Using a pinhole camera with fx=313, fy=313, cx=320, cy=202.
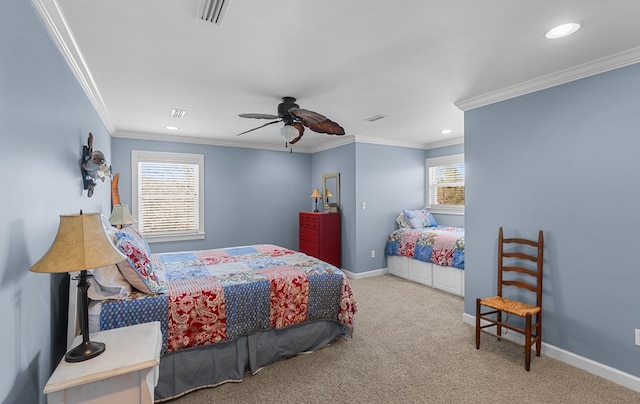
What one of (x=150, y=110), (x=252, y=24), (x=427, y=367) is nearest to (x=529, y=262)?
(x=427, y=367)

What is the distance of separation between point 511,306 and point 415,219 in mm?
2877

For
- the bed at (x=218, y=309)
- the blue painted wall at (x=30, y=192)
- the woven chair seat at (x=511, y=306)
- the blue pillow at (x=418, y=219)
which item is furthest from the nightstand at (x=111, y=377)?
the blue pillow at (x=418, y=219)

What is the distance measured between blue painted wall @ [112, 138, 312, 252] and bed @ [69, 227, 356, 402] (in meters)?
2.36

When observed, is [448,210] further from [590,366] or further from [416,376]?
[416,376]

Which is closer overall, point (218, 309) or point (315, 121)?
point (218, 309)

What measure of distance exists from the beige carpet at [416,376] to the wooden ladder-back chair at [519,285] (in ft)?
0.66

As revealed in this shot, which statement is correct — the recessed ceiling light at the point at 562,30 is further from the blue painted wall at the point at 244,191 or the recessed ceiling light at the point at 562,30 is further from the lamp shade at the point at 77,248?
the blue painted wall at the point at 244,191

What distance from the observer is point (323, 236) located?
216 inches

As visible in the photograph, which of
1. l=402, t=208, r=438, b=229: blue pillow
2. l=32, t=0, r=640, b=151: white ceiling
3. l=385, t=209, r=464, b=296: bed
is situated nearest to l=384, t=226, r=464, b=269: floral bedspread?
l=385, t=209, r=464, b=296: bed

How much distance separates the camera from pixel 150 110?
3.69 meters

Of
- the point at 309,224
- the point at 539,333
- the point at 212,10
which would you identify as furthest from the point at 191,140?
the point at 539,333

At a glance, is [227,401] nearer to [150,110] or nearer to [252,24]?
[252,24]

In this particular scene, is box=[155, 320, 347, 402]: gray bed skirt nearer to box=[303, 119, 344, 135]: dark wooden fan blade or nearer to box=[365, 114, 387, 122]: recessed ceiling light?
box=[303, 119, 344, 135]: dark wooden fan blade

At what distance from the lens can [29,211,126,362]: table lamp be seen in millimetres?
1291
